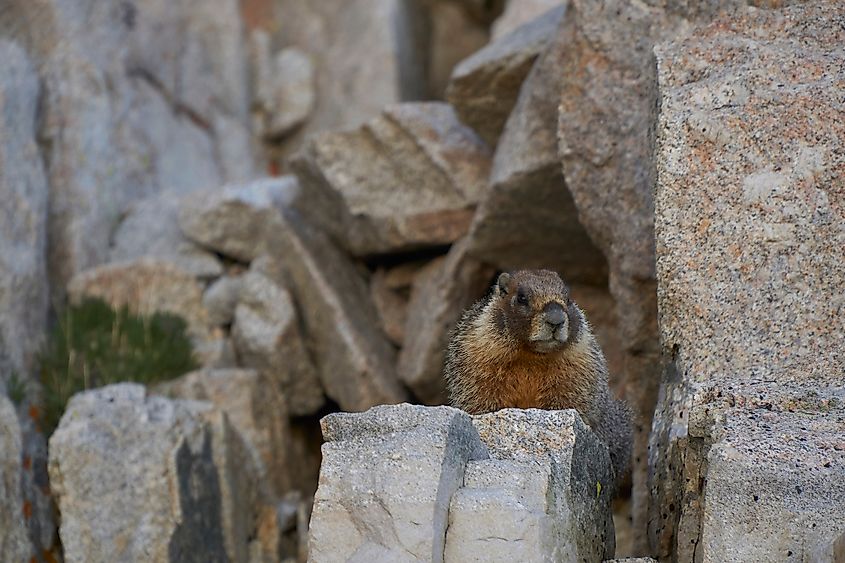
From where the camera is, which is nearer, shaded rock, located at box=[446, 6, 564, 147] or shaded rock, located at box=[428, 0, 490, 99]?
shaded rock, located at box=[446, 6, 564, 147]

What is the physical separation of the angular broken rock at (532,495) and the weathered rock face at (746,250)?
39 centimetres

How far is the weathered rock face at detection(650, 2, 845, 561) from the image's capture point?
16.0ft

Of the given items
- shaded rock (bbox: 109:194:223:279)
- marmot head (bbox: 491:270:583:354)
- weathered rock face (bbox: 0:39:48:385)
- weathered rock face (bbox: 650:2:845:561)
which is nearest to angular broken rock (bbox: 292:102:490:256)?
shaded rock (bbox: 109:194:223:279)

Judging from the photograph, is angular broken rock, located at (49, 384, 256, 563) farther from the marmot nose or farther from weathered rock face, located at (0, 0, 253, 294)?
weathered rock face, located at (0, 0, 253, 294)

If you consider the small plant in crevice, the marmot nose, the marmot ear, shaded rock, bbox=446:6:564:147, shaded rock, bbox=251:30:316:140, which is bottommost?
the small plant in crevice

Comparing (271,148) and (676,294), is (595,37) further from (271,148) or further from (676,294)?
(271,148)

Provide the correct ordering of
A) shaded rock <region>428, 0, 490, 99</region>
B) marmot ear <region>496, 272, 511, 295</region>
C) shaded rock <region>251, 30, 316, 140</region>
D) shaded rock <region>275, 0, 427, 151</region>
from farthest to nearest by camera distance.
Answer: shaded rock <region>428, 0, 490, 99</region>, shaded rock <region>251, 30, 316, 140</region>, shaded rock <region>275, 0, 427, 151</region>, marmot ear <region>496, 272, 511, 295</region>

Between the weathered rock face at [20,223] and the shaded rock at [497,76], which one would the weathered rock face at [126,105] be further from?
the shaded rock at [497,76]

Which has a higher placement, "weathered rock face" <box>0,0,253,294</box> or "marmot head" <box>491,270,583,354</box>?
"weathered rock face" <box>0,0,253,294</box>

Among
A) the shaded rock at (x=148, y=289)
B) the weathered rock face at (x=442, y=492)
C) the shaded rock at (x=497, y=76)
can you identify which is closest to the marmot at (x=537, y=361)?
the weathered rock face at (x=442, y=492)

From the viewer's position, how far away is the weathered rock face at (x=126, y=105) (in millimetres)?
10570

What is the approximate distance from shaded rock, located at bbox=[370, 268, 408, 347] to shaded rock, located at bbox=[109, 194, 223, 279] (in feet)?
5.02

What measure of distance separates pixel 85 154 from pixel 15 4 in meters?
1.47

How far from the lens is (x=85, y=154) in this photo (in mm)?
10852
